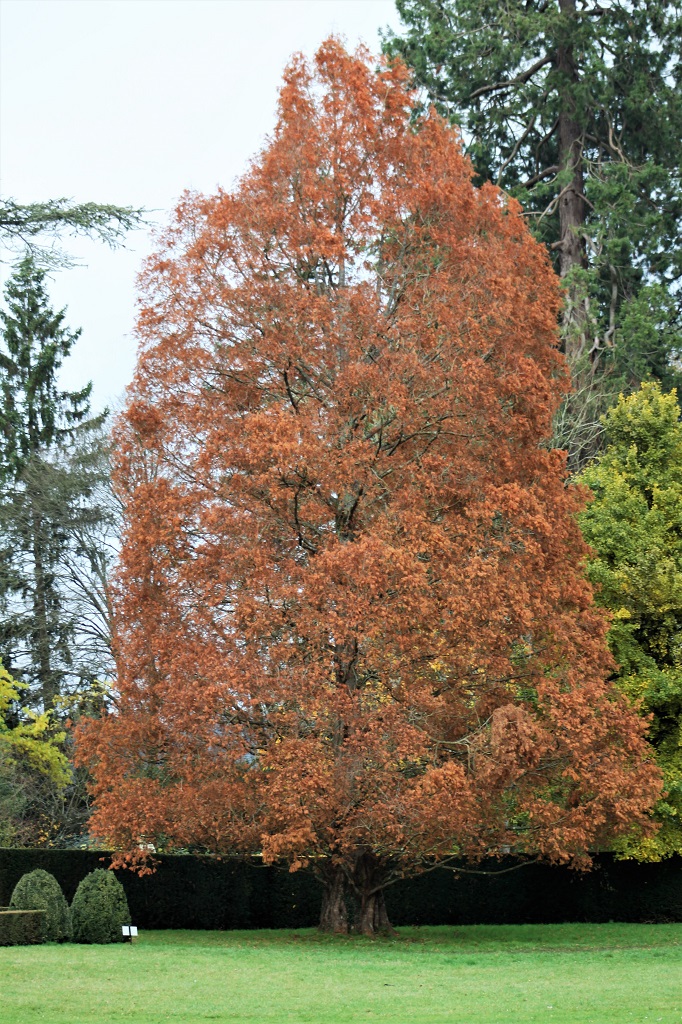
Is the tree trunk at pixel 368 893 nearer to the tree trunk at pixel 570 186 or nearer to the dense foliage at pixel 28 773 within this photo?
the dense foliage at pixel 28 773

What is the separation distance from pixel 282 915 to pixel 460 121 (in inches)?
924

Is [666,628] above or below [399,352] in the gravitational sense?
below

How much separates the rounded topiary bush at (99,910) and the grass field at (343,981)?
544 millimetres

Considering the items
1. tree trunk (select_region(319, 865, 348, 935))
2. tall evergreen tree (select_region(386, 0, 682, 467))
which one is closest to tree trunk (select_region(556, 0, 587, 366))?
tall evergreen tree (select_region(386, 0, 682, 467))

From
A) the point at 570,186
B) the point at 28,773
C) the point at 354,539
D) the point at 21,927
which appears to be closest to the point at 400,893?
the point at 21,927

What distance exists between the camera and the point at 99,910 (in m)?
20.2

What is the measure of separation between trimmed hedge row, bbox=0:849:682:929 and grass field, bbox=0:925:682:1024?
117 inches

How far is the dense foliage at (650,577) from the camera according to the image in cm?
2336

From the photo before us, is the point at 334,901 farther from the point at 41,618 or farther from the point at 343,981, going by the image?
the point at 41,618

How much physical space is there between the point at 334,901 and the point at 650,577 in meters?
8.37

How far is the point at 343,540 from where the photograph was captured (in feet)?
65.4

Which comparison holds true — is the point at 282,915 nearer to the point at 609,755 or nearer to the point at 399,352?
the point at 609,755

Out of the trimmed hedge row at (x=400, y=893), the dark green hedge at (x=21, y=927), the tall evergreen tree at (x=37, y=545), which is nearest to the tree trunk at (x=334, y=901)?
the trimmed hedge row at (x=400, y=893)

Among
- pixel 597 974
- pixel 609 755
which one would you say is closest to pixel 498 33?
pixel 609 755
